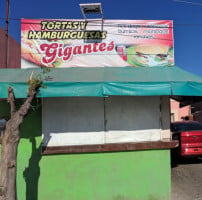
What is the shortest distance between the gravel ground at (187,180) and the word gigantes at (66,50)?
3.96m

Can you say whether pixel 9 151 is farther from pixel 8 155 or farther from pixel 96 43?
pixel 96 43

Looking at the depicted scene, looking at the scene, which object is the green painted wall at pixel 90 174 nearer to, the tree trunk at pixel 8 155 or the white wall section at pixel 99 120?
the white wall section at pixel 99 120

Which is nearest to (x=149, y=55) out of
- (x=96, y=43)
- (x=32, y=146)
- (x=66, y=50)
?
(x=96, y=43)

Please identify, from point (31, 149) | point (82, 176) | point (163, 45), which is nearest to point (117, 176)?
point (82, 176)

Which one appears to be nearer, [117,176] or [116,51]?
[117,176]

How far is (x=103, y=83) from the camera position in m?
4.25

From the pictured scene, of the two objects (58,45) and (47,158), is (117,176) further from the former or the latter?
(58,45)

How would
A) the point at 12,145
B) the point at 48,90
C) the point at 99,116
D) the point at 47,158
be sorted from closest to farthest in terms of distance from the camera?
the point at 12,145 < the point at 48,90 < the point at 47,158 < the point at 99,116

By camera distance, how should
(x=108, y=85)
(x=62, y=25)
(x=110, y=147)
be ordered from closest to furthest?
(x=108, y=85)
(x=110, y=147)
(x=62, y=25)

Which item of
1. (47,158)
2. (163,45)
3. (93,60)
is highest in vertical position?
(163,45)

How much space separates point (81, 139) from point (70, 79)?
140 cm

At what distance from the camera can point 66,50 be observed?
5.75 m

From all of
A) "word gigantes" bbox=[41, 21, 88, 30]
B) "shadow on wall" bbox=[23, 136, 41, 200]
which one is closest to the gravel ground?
"shadow on wall" bbox=[23, 136, 41, 200]

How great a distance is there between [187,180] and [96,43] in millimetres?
4610
